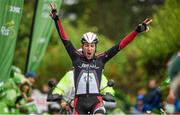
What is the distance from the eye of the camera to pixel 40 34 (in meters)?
20.3

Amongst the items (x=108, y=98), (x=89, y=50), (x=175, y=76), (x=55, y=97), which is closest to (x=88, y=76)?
(x=89, y=50)

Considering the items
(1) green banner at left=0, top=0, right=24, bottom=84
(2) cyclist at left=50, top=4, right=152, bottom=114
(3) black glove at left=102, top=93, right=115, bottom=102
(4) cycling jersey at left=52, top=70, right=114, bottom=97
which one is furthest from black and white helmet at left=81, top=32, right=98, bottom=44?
(1) green banner at left=0, top=0, right=24, bottom=84

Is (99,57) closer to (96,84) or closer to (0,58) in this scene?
(96,84)

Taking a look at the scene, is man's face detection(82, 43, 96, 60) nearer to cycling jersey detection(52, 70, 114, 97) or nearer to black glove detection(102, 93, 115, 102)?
cycling jersey detection(52, 70, 114, 97)

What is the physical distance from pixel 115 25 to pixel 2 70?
42.5 meters

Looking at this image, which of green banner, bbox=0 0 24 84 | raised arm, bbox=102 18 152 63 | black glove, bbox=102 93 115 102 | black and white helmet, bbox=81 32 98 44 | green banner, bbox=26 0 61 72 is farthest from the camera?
green banner, bbox=26 0 61 72

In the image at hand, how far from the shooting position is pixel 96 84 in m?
12.9

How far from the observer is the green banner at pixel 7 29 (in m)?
15.5

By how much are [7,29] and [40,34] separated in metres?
4.52

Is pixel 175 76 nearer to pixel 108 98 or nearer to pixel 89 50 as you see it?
pixel 108 98

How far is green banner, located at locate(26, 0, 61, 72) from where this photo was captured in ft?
64.1

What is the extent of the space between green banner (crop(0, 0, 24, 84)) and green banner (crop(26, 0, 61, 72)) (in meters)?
3.23

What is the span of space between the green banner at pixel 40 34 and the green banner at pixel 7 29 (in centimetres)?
323

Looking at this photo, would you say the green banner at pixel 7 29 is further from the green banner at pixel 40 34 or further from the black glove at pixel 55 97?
the green banner at pixel 40 34
